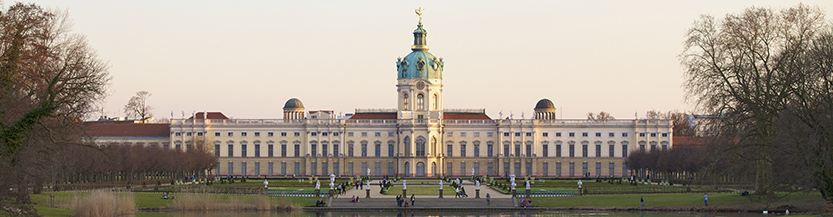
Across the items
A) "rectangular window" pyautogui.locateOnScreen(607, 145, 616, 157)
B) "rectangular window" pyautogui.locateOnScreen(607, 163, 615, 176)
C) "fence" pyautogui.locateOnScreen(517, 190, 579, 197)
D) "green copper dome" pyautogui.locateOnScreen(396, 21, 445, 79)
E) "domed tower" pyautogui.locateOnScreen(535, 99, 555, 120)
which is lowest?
"fence" pyautogui.locateOnScreen(517, 190, 579, 197)

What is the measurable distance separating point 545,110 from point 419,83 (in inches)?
616

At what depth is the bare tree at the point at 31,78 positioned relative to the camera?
4006cm

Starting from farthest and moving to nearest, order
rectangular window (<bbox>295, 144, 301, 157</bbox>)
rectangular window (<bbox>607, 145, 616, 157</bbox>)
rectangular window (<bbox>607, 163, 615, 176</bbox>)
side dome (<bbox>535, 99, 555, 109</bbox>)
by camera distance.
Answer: side dome (<bbox>535, 99, 555, 109</bbox>) → rectangular window (<bbox>295, 144, 301, 157</bbox>) → rectangular window (<bbox>607, 145, 616, 157</bbox>) → rectangular window (<bbox>607, 163, 615, 176</bbox>)

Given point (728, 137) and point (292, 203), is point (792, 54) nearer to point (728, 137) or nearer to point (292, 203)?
point (728, 137)

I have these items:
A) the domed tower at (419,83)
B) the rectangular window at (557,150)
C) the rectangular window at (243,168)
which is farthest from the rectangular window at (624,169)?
the rectangular window at (243,168)

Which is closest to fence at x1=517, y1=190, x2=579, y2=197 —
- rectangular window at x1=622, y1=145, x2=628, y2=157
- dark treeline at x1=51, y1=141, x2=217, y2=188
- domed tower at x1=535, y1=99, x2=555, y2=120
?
dark treeline at x1=51, y1=141, x2=217, y2=188

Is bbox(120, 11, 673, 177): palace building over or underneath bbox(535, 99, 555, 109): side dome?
underneath

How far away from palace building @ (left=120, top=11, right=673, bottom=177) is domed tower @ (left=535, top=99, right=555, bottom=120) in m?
2.52

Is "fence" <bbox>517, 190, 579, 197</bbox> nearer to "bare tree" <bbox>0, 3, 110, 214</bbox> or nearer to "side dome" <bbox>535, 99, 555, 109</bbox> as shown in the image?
"bare tree" <bbox>0, 3, 110, 214</bbox>

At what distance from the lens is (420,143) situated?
129250mm

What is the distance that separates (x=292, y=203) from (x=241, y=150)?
63733 millimetres

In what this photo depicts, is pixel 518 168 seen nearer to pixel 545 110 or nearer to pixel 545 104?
pixel 545 110

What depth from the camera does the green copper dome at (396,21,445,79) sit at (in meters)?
132

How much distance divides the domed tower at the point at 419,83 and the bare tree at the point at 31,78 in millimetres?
81550
